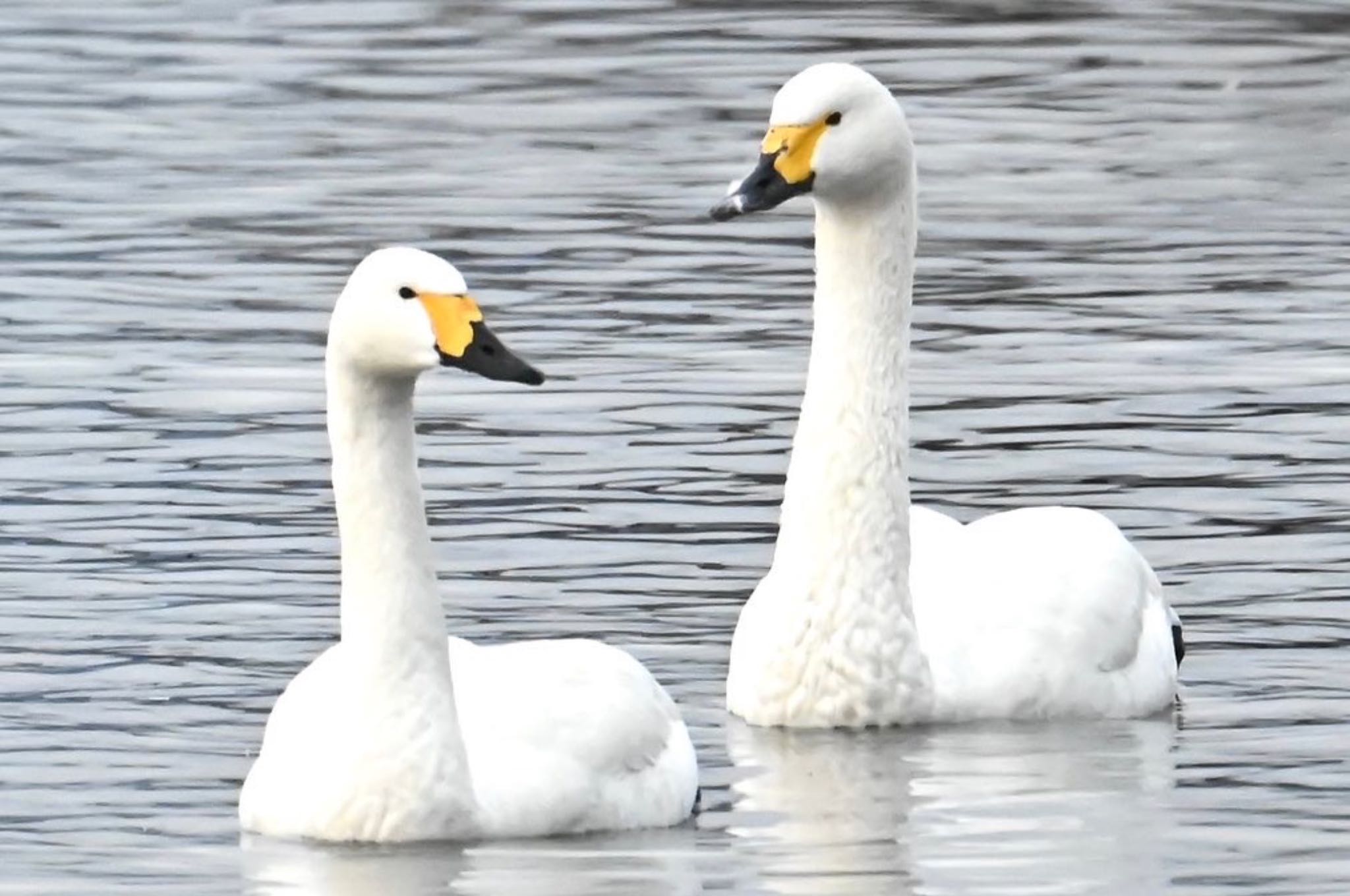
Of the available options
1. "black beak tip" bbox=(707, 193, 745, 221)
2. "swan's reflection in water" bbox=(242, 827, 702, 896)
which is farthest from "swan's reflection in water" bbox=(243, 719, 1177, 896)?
"black beak tip" bbox=(707, 193, 745, 221)

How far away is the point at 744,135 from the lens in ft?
86.0

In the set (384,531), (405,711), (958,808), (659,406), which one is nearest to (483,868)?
(405,711)

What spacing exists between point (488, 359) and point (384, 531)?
714 mm

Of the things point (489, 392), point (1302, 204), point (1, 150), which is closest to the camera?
point (489, 392)

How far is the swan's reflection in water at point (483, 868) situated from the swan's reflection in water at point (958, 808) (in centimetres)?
26

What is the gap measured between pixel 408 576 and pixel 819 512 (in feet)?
7.15

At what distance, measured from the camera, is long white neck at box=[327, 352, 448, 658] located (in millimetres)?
10984

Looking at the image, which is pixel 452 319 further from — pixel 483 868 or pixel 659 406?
pixel 659 406

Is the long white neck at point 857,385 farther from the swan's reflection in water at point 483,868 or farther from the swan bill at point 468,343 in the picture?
the swan bill at point 468,343

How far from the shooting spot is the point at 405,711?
1094 cm

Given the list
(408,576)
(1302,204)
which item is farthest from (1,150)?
(408,576)

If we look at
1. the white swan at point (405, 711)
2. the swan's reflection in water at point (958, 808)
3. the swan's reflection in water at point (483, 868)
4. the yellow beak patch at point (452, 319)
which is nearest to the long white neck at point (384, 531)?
the white swan at point (405, 711)

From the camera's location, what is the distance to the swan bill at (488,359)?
34.5ft

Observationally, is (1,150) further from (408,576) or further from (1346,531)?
(408,576)
